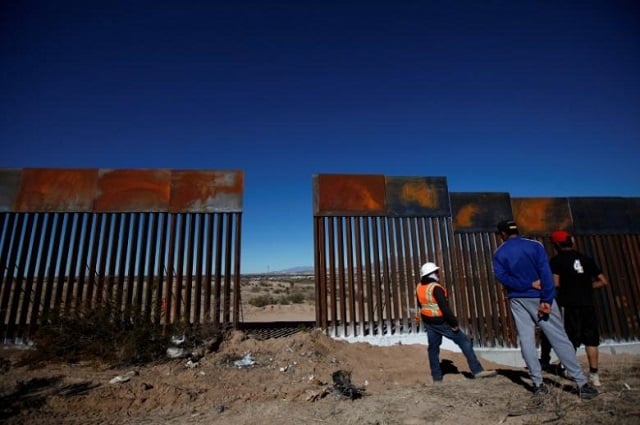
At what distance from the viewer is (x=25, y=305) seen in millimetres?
6367

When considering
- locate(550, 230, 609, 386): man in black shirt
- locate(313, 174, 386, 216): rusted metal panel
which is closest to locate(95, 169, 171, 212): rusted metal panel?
locate(313, 174, 386, 216): rusted metal panel

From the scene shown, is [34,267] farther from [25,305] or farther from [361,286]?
[361,286]

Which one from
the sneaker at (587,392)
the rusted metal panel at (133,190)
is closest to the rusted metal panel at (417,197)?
the sneaker at (587,392)

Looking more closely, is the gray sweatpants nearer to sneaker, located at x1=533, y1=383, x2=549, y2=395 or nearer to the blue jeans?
sneaker, located at x1=533, y1=383, x2=549, y2=395

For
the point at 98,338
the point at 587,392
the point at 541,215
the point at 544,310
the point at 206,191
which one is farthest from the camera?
the point at 541,215

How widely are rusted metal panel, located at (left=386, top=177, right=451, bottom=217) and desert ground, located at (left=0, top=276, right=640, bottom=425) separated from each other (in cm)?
325

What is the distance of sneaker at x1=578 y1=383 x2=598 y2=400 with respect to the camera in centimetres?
Result: 350

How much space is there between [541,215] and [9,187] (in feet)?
40.1

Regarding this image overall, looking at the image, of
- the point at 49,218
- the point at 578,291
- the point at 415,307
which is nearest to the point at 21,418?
the point at 49,218

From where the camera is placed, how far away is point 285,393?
14.0ft

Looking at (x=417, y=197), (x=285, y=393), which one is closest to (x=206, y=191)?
(x=285, y=393)

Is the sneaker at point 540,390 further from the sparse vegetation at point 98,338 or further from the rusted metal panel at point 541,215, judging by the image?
the sparse vegetation at point 98,338

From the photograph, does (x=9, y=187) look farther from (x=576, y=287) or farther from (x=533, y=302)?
(x=576, y=287)

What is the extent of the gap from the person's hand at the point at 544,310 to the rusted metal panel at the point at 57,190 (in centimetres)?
815
